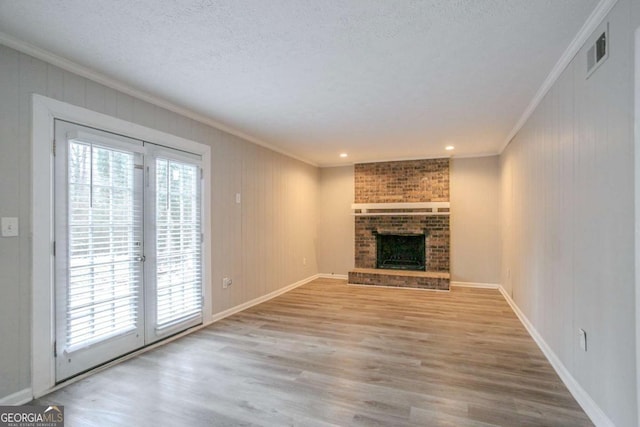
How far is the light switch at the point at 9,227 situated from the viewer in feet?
6.86

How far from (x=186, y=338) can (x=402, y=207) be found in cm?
442

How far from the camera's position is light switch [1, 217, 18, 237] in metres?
2.09

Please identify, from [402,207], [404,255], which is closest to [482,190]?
[402,207]

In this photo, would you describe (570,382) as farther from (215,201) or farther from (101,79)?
(101,79)

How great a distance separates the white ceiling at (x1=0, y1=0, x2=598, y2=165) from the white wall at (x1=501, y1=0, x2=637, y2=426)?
0.37 m

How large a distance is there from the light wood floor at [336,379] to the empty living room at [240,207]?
2 cm

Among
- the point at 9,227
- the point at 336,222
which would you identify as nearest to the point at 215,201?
the point at 9,227

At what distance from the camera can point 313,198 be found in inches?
267

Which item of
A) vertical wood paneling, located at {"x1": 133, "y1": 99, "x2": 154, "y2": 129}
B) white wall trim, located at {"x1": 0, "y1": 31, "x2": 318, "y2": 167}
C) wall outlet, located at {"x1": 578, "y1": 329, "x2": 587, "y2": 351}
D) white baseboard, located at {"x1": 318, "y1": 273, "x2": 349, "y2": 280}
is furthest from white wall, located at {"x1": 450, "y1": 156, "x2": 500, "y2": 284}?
vertical wood paneling, located at {"x1": 133, "y1": 99, "x2": 154, "y2": 129}

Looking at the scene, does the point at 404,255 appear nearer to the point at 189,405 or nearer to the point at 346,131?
the point at 346,131

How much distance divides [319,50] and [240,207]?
8.80ft

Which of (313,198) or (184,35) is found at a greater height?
(184,35)

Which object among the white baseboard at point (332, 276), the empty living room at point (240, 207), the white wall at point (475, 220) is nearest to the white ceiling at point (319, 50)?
the empty living room at point (240, 207)

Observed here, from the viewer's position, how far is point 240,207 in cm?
446
